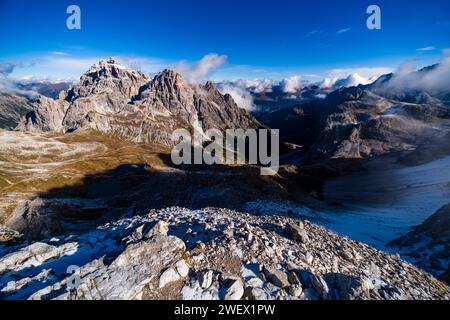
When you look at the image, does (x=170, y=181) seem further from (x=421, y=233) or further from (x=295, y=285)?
(x=295, y=285)

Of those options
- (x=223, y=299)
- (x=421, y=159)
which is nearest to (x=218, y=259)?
(x=223, y=299)

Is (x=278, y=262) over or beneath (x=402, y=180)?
over

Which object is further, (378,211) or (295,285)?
(378,211)

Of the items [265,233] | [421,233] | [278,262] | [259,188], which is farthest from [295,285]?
[259,188]
